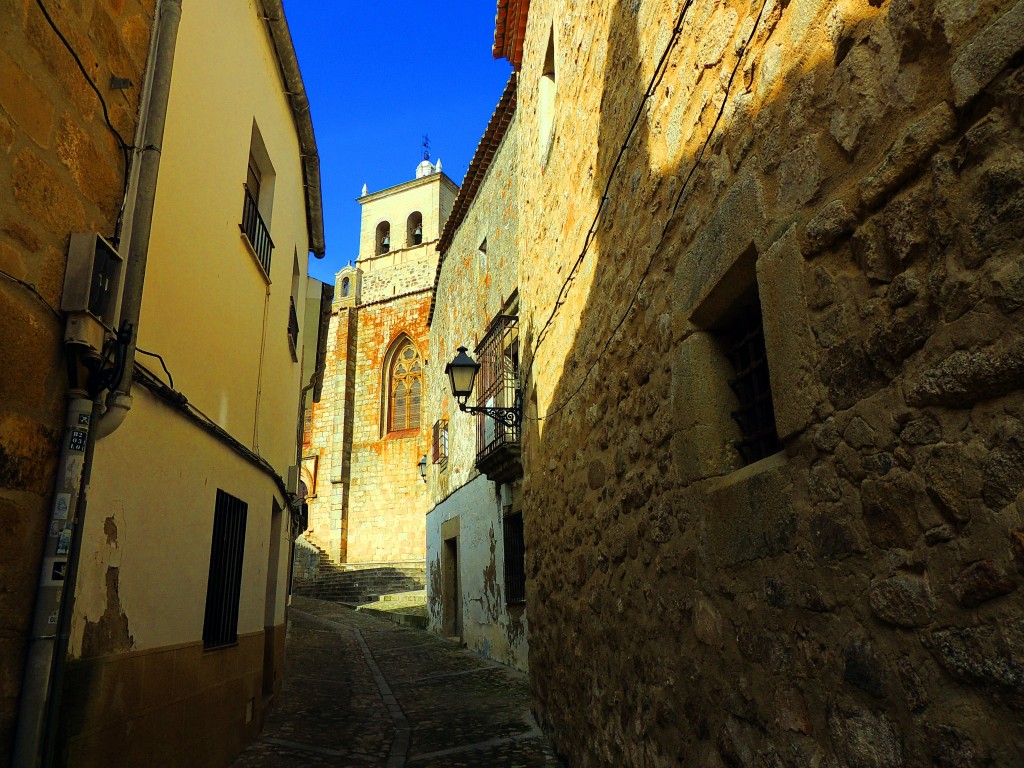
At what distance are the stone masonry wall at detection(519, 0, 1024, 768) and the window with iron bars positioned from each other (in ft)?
29.6

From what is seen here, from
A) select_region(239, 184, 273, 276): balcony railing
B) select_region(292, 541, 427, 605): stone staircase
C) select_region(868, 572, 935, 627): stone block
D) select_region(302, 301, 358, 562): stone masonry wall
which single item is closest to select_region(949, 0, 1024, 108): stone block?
select_region(868, 572, 935, 627): stone block

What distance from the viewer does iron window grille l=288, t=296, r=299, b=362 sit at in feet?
25.0

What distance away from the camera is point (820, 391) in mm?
1852

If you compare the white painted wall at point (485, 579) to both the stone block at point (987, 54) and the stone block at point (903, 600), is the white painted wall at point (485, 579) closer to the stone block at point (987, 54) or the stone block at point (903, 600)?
the stone block at point (903, 600)

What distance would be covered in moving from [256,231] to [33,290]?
3680 mm

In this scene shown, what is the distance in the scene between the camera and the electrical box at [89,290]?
2.38 metres

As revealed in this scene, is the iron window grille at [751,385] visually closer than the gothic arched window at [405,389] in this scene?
Yes

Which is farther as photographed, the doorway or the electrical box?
the doorway

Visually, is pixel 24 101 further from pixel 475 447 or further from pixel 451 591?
pixel 451 591

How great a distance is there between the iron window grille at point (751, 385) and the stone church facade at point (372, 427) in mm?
18299

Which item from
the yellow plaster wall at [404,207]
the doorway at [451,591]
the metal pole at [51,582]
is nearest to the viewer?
the metal pole at [51,582]

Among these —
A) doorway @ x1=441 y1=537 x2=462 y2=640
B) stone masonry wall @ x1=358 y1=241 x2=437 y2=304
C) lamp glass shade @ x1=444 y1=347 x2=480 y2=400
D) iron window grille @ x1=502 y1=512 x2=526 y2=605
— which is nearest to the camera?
lamp glass shade @ x1=444 y1=347 x2=480 y2=400

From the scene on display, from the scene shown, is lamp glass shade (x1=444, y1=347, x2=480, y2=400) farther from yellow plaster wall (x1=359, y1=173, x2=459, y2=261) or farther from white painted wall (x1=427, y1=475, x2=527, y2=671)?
yellow plaster wall (x1=359, y1=173, x2=459, y2=261)

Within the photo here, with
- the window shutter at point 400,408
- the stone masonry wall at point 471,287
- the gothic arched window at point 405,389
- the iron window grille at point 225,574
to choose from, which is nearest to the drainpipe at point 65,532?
the iron window grille at point 225,574
